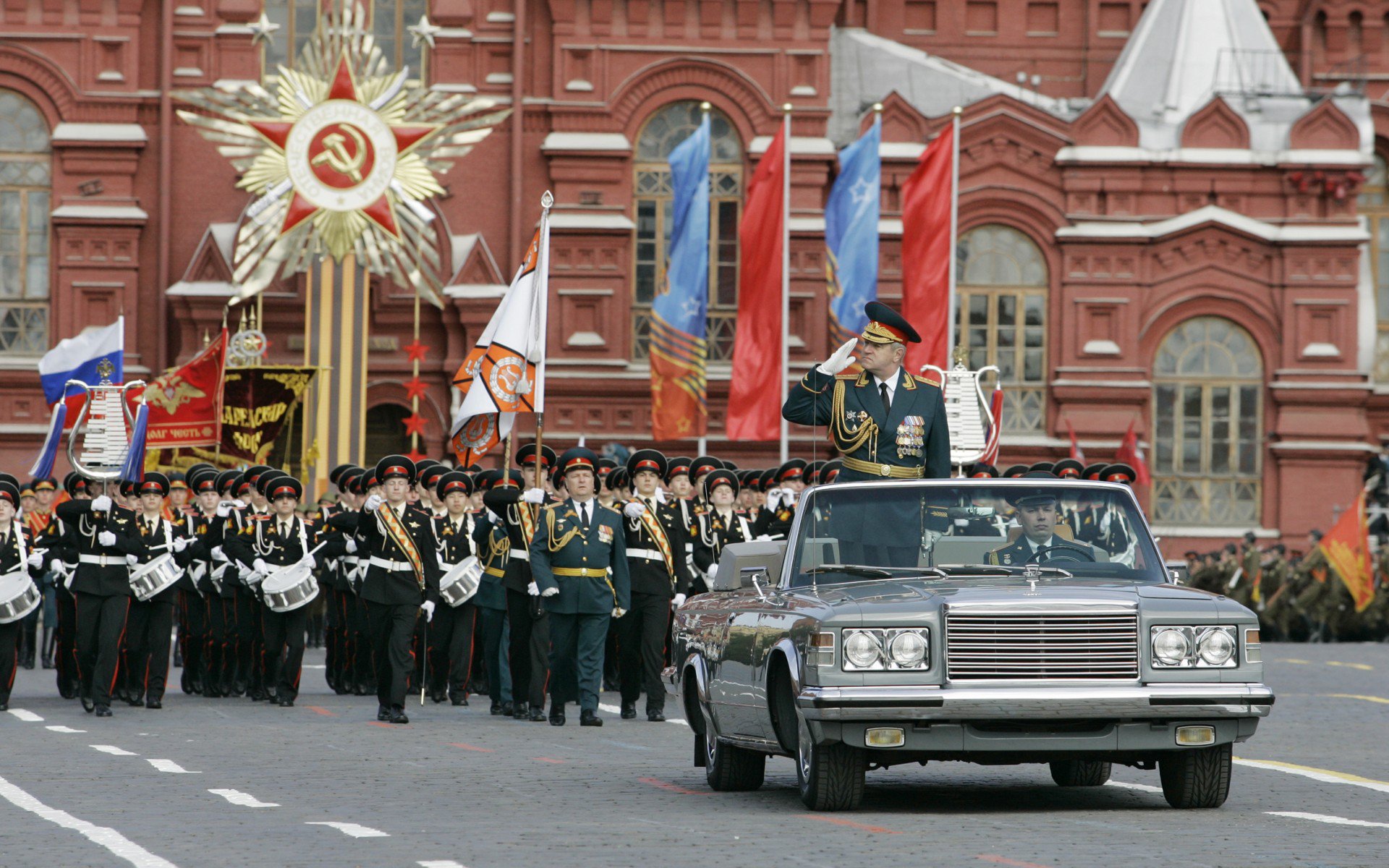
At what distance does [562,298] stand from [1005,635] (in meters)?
24.7

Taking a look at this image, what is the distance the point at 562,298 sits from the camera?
112 feet

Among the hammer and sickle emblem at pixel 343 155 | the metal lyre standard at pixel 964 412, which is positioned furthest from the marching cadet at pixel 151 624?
the hammer and sickle emblem at pixel 343 155

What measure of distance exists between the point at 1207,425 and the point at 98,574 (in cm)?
2108

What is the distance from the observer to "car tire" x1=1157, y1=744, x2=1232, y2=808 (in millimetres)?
10305

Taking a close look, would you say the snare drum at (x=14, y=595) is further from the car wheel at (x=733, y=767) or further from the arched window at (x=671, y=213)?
the arched window at (x=671, y=213)

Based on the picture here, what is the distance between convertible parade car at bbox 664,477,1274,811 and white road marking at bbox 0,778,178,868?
271 cm

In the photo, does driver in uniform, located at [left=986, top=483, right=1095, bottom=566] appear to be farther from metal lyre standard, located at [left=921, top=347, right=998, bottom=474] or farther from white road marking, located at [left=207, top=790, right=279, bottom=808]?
metal lyre standard, located at [left=921, top=347, right=998, bottom=474]

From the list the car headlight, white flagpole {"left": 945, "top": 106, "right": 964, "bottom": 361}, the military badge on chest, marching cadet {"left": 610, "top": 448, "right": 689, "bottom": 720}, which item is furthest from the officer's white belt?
white flagpole {"left": 945, "top": 106, "right": 964, "bottom": 361}

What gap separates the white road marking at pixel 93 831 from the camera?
8.92m

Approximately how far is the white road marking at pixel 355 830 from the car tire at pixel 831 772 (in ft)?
6.00

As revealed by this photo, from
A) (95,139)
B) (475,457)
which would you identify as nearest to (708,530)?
(475,457)

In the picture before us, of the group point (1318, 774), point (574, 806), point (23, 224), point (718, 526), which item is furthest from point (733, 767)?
point (23, 224)

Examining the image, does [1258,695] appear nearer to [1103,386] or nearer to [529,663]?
[529,663]

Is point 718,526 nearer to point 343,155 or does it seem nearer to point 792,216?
point 343,155
